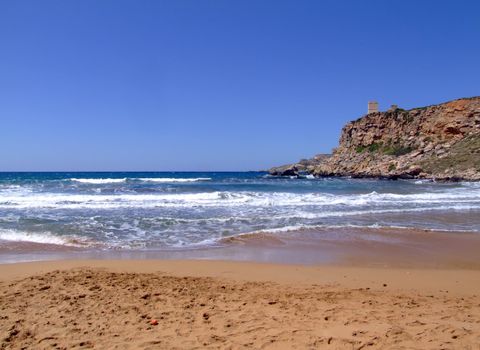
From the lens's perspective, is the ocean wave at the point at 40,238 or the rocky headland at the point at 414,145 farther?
the rocky headland at the point at 414,145

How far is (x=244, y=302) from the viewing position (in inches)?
195


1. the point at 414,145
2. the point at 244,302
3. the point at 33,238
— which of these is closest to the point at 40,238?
the point at 33,238

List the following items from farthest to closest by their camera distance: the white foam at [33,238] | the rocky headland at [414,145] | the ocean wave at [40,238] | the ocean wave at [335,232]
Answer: the rocky headland at [414,145], the ocean wave at [335,232], the white foam at [33,238], the ocean wave at [40,238]

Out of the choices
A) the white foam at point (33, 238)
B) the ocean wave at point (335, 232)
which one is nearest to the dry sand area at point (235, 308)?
the white foam at point (33, 238)

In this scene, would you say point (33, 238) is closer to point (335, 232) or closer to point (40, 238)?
point (40, 238)

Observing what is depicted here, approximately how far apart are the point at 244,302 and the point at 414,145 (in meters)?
59.1

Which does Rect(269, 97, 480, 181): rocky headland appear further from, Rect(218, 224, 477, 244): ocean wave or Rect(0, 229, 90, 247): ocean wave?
Rect(0, 229, 90, 247): ocean wave

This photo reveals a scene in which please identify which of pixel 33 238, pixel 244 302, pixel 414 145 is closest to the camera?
pixel 244 302

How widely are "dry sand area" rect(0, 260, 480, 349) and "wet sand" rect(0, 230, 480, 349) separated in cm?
1

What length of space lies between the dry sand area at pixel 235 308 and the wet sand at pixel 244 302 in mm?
14

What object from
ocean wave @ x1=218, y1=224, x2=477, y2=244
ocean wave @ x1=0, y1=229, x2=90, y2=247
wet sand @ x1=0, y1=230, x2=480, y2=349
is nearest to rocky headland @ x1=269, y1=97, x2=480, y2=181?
ocean wave @ x1=218, y1=224, x2=477, y2=244

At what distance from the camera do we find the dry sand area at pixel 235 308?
376 cm

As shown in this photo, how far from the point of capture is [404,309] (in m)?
4.67

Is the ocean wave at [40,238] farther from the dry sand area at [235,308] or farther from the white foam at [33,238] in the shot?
the dry sand area at [235,308]
